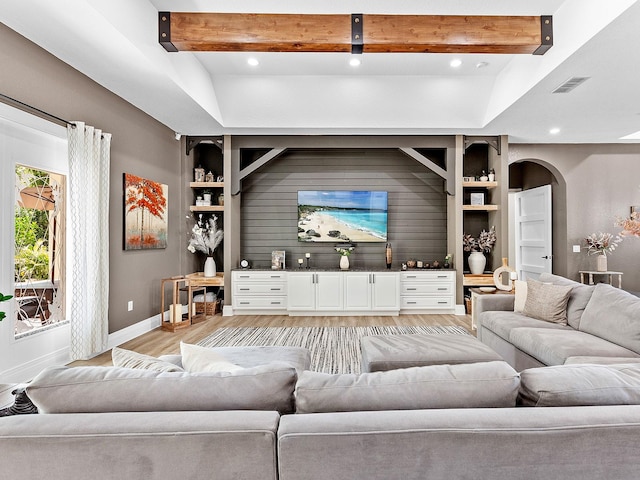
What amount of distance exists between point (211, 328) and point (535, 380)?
4409 millimetres

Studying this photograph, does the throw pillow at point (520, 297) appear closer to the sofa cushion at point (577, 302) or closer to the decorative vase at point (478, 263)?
the sofa cushion at point (577, 302)

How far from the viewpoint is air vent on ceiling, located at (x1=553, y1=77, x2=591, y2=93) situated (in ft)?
12.1

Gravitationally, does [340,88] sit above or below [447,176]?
above

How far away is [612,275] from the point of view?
6180 mm

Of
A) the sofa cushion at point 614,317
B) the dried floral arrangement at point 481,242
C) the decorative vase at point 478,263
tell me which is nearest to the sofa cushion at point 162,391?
the sofa cushion at point 614,317

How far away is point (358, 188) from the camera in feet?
20.5

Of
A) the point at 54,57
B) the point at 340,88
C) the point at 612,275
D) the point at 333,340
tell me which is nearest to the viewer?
the point at 54,57

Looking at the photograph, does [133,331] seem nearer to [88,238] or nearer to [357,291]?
[88,238]

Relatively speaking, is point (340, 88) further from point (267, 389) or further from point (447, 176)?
point (267, 389)

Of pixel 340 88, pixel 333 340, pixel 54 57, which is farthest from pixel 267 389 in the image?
pixel 340 88

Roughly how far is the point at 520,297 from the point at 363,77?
127 inches

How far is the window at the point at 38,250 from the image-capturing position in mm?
3111

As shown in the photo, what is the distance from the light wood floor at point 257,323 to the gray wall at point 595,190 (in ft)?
8.59

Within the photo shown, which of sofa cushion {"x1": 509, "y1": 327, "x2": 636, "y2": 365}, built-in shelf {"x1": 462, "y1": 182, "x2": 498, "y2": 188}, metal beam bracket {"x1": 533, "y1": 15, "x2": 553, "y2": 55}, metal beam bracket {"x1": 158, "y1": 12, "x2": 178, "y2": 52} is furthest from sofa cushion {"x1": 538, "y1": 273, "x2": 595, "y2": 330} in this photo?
metal beam bracket {"x1": 158, "y1": 12, "x2": 178, "y2": 52}
